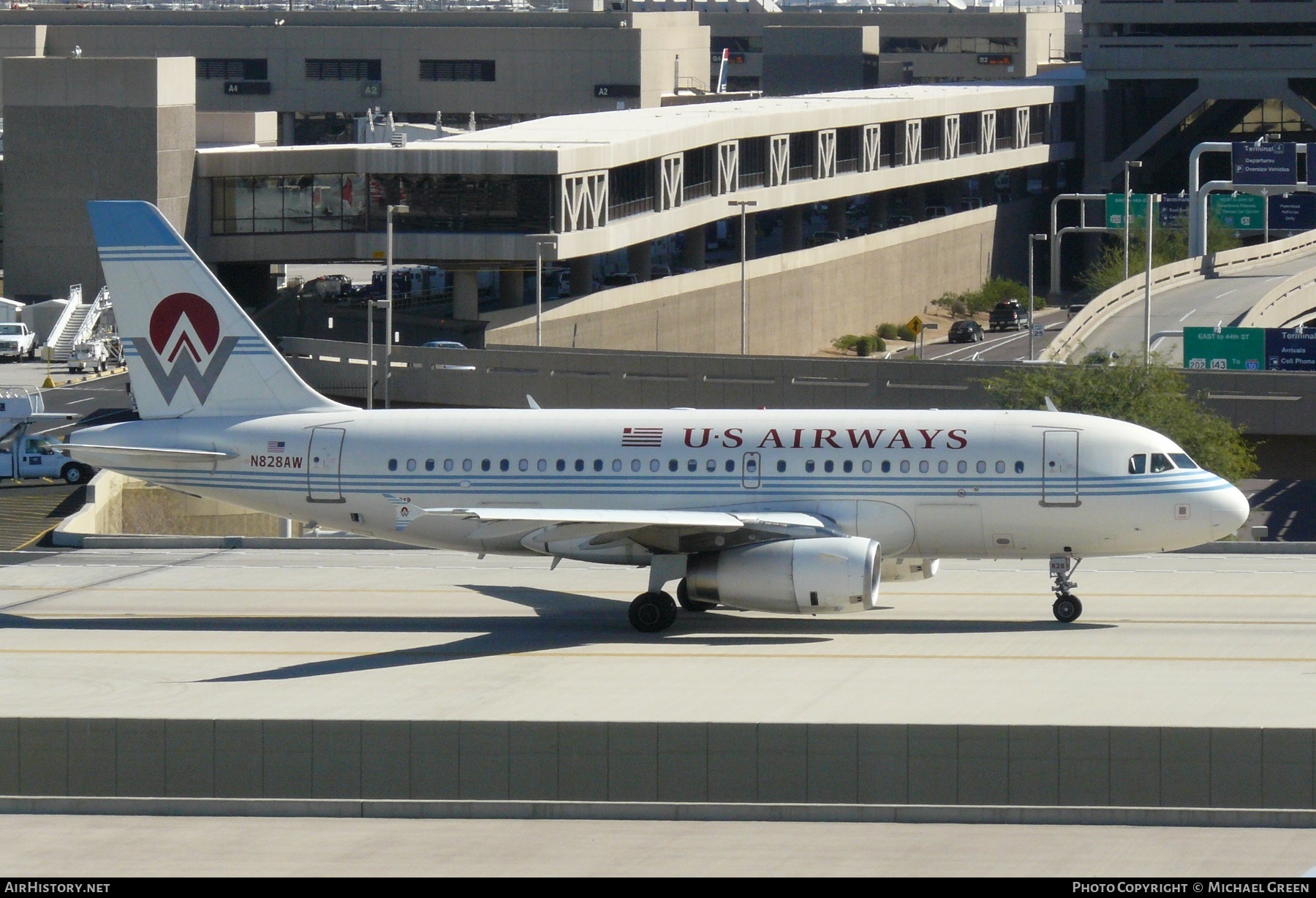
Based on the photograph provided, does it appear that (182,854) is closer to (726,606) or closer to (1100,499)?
(726,606)

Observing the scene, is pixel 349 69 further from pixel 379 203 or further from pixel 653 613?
pixel 653 613

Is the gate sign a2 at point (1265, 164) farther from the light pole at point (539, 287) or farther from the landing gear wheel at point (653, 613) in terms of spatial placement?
the landing gear wheel at point (653, 613)

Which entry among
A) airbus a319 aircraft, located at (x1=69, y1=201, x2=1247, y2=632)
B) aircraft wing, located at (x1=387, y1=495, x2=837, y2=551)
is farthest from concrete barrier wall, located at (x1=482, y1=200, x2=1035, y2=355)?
aircraft wing, located at (x1=387, y1=495, x2=837, y2=551)

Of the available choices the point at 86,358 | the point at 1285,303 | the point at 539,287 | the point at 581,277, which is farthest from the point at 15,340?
the point at 1285,303

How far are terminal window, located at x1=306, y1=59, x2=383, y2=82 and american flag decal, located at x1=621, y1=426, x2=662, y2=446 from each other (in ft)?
453

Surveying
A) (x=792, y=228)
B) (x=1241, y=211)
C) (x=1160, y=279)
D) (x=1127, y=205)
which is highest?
(x=1241, y=211)

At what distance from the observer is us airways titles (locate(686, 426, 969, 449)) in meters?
38.3

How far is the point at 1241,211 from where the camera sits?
130750 mm

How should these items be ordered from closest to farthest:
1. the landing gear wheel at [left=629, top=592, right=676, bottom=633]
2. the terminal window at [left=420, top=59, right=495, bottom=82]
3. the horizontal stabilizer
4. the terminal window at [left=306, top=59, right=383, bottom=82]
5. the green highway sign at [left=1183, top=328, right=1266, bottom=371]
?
the landing gear wheel at [left=629, top=592, right=676, bottom=633]
the horizontal stabilizer
the green highway sign at [left=1183, top=328, right=1266, bottom=371]
the terminal window at [left=420, top=59, right=495, bottom=82]
the terminal window at [left=306, top=59, right=383, bottom=82]

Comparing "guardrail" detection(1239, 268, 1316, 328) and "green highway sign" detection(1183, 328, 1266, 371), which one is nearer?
"green highway sign" detection(1183, 328, 1266, 371)

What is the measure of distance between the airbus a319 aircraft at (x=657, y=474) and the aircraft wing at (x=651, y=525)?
0.06m

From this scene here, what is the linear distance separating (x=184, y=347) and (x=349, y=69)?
13519cm

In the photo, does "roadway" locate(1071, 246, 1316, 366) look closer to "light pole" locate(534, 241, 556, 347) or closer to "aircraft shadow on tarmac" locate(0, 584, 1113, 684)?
"light pole" locate(534, 241, 556, 347)

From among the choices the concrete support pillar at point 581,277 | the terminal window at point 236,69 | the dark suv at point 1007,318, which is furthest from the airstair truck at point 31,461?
the terminal window at point 236,69
